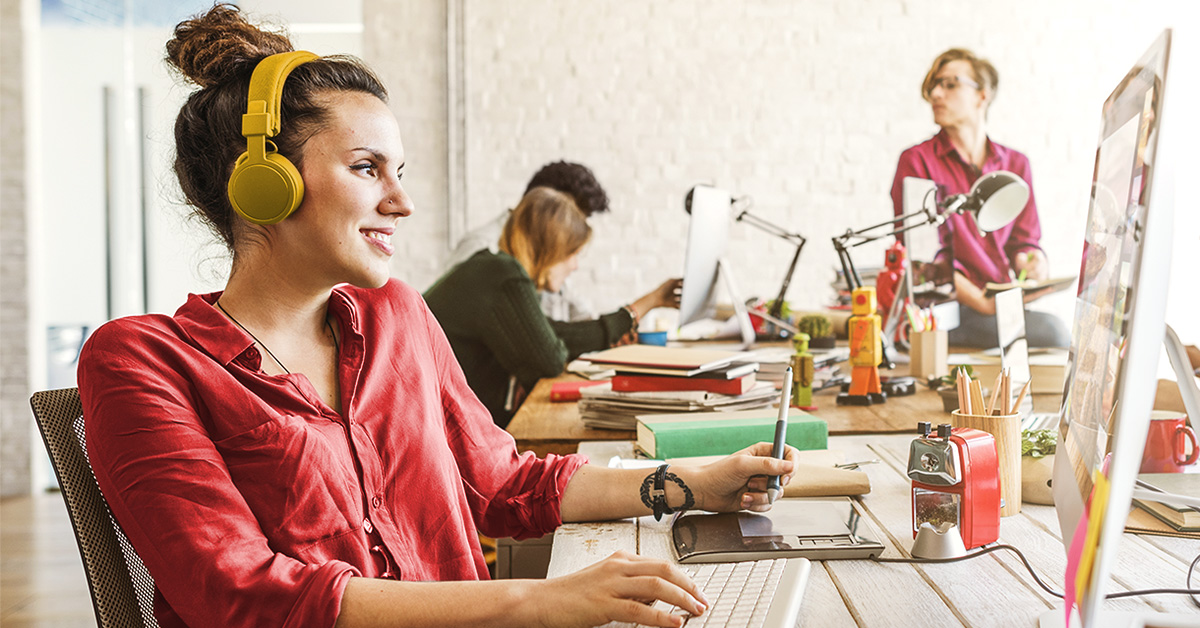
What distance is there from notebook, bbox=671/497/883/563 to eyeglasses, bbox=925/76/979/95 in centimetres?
384

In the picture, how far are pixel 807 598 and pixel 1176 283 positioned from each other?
3.07m

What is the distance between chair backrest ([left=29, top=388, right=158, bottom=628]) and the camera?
0.85 m

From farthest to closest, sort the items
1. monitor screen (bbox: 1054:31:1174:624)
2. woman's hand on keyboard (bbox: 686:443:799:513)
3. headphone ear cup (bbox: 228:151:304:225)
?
woman's hand on keyboard (bbox: 686:443:799:513) → headphone ear cup (bbox: 228:151:304:225) → monitor screen (bbox: 1054:31:1174:624)

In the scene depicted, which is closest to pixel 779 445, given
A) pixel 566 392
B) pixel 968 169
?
pixel 566 392

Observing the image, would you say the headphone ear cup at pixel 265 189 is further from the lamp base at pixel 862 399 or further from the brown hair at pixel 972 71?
the brown hair at pixel 972 71

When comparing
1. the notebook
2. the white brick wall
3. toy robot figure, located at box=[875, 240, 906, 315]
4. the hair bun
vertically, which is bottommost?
the notebook

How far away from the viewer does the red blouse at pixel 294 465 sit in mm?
780

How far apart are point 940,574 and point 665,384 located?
0.87 metres

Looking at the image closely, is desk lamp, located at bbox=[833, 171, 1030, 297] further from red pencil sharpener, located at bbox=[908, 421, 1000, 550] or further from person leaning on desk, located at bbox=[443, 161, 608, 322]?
red pencil sharpener, located at bbox=[908, 421, 1000, 550]

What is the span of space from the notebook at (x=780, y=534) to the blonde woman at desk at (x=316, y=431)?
0.11 ft

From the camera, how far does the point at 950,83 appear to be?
14.7 ft

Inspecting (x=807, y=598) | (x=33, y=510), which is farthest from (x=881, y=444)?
(x=33, y=510)

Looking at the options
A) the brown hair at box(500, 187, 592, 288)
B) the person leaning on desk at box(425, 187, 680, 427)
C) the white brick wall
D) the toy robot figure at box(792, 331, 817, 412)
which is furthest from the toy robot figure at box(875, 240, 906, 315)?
the white brick wall

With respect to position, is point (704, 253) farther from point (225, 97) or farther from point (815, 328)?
point (225, 97)
